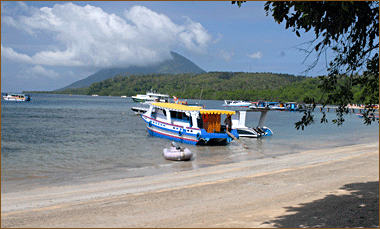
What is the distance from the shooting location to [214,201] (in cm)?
1130

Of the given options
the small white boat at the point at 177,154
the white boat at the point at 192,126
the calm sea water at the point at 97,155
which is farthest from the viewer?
the white boat at the point at 192,126

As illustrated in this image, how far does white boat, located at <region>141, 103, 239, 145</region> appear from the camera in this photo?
28.9 m

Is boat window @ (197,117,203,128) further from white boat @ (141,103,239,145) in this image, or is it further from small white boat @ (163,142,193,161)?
small white boat @ (163,142,193,161)

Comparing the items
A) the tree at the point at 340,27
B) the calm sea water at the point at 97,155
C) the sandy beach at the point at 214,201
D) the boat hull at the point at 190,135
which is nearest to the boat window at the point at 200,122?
the boat hull at the point at 190,135

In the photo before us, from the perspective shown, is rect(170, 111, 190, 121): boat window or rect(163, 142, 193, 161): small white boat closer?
rect(163, 142, 193, 161): small white boat

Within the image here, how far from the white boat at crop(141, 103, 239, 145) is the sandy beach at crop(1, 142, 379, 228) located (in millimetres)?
11662

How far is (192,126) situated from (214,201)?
18.6m

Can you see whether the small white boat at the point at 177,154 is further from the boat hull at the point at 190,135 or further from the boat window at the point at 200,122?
the boat window at the point at 200,122

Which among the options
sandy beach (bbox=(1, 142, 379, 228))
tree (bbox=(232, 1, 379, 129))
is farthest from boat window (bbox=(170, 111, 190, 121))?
tree (bbox=(232, 1, 379, 129))

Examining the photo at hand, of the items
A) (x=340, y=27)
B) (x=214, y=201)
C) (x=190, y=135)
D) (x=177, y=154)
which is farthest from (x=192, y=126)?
(x=340, y=27)

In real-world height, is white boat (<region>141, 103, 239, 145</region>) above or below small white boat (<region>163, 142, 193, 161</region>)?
above

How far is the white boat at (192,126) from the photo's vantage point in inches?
1137

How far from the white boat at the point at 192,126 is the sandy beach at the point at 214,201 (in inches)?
459

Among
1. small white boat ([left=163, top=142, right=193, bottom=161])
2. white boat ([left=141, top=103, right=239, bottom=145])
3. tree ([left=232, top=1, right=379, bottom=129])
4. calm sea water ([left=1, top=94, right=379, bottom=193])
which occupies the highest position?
tree ([left=232, top=1, right=379, bottom=129])
